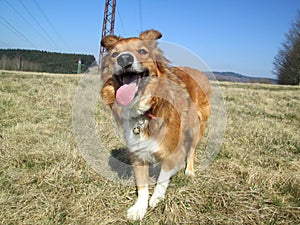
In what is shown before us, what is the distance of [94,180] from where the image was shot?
305cm

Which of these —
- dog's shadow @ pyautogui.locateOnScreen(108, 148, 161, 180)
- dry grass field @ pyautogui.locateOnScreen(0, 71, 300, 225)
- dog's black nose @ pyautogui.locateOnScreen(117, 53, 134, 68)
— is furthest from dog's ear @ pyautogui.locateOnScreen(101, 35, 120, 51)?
dry grass field @ pyautogui.locateOnScreen(0, 71, 300, 225)

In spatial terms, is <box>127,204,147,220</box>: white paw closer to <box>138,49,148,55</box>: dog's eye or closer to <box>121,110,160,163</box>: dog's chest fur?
<box>121,110,160,163</box>: dog's chest fur

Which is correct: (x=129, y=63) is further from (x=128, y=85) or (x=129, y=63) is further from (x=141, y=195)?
(x=141, y=195)

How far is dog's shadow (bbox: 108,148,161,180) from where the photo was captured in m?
3.28

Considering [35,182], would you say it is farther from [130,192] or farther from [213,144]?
[213,144]

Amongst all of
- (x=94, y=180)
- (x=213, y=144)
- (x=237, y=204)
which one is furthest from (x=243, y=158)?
(x=94, y=180)

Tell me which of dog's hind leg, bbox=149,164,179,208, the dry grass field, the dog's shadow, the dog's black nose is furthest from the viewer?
the dog's shadow

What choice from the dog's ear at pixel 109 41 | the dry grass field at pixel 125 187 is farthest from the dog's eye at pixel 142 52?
the dry grass field at pixel 125 187

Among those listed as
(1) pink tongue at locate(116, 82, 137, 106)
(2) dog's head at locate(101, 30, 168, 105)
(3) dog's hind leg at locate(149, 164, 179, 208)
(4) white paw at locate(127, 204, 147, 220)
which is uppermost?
(2) dog's head at locate(101, 30, 168, 105)

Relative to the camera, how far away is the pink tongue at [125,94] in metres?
2.60

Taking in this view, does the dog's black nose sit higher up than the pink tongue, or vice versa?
the dog's black nose

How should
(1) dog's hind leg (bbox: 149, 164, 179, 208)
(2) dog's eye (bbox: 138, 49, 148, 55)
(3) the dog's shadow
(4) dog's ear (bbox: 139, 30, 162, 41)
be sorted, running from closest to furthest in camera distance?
(1) dog's hind leg (bbox: 149, 164, 179, 208), (2) dog's eye (bbox: 138, 49, 148, 55), (4) dog's ear (bbox: 139, 30, 162, 41), (3) the dog's shadow

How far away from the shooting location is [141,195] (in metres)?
2.68

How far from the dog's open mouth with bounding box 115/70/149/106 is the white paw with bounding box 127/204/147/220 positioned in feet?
3.38
